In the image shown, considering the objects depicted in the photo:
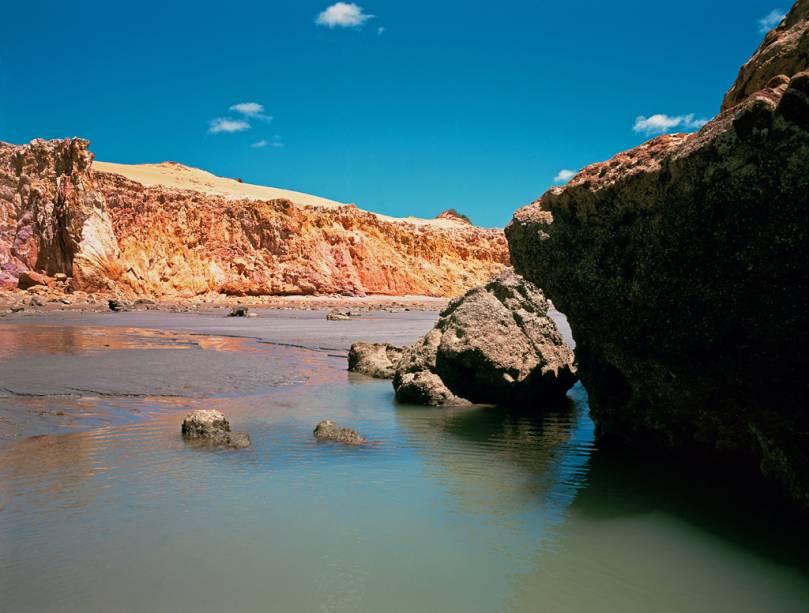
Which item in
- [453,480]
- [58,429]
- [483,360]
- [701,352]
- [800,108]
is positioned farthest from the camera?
[483,360]

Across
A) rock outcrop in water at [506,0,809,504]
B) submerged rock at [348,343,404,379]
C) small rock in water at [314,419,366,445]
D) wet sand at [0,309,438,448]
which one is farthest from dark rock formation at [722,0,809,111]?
submerged rock at [348,343,404,379]

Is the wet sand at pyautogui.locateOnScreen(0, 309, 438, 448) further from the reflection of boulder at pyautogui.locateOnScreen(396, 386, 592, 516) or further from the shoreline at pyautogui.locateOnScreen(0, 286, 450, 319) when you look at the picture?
the shoreline at pyautogui.locateOnScreen(0, 286, 450, 319)

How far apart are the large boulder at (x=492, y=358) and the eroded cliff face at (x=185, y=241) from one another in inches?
1389

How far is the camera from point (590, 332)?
19.2 feet

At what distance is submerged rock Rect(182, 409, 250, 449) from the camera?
6234 mm

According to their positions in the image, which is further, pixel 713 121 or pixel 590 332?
pixel 590 332

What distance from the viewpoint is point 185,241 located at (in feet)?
151

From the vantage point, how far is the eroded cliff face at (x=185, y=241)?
38.8 meters

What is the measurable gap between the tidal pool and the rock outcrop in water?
64cm

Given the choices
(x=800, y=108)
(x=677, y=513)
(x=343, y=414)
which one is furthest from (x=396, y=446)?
(x=800, y=108)

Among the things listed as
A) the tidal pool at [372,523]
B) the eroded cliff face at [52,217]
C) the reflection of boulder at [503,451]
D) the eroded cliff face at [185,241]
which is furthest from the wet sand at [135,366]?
the eroded cliff face at [185,241]

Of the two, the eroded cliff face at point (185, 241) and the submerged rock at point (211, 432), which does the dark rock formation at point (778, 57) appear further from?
the eroded cliff face at point (185, 241)

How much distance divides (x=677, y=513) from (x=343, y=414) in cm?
459

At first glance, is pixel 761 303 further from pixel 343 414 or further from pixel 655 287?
pixel 343 414
